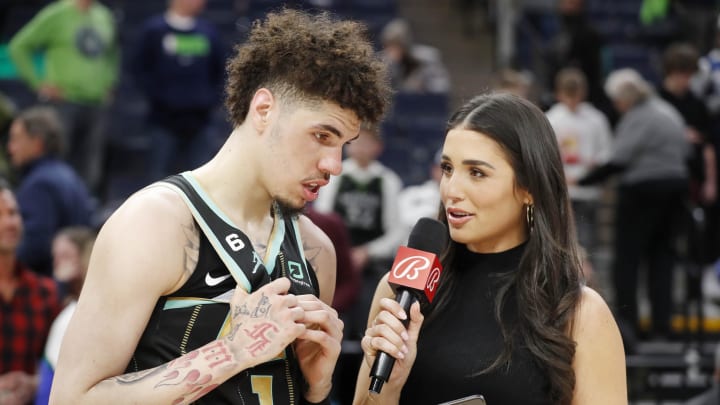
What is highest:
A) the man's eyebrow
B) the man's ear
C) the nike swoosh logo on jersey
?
the man's ear

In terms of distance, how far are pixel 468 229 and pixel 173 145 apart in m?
5.47

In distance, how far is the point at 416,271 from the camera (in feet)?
9.49

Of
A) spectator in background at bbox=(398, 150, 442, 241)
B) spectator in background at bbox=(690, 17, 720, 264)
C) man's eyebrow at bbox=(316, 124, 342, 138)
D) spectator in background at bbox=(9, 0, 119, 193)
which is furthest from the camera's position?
→ spectator in background at bbox=(690, 17, 720, 264)

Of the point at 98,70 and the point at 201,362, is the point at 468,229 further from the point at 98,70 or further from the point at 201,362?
the point at 98,70

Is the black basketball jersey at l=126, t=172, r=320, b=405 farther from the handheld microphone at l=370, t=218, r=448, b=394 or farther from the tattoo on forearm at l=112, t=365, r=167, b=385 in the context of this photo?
the handheld microphone at l=370, t=218, r=448, b=394

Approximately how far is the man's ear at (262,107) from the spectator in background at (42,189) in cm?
418

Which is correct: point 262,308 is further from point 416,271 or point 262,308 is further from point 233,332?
point 416,271

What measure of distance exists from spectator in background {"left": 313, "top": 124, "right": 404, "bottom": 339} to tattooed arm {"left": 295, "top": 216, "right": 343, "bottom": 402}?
394 centimetres

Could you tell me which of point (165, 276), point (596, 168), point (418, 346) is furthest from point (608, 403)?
point (596, 168)

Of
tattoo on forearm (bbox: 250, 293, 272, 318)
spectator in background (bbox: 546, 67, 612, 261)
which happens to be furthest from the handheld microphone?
spectator in background (bbox: 546, 67, 612, 261)

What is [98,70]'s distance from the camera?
866 cm

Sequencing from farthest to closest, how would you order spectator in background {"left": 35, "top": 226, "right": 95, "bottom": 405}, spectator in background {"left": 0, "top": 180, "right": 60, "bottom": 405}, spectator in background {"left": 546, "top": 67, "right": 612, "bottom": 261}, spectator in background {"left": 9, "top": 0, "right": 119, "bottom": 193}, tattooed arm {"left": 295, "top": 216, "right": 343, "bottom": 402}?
spectator in background {"left": 9, "top": 0, "right": 119, "bottom": 193}, spectator in background {"left": 546, "top": 67, "right": 612, "bottom": 261}, spectator in background {"left": 0, "top": 180, "right": 60, "bottom": 405}, spectator in background {"left": 35, "top": 226, "right": 95, "bottom": 405}, tattooed arm {"left": 295, "top": 216, "right": 343, "bottom": 402}

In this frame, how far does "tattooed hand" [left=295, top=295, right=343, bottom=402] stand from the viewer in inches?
103

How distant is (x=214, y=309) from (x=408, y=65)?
7271mm
